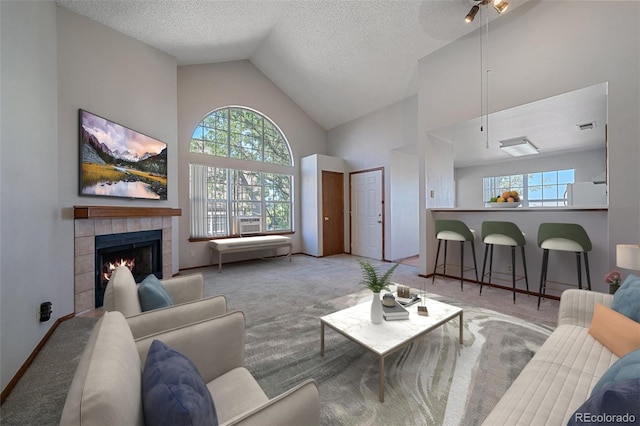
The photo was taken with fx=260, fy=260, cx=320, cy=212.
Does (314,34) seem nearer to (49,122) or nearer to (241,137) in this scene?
(241,137)

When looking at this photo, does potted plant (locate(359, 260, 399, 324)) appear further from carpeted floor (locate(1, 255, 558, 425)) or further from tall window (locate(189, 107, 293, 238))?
tall window (locate(189, 107, 293, 238))

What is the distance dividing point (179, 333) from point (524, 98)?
404cm

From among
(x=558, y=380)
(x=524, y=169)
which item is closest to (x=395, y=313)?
(x=558, y=380)

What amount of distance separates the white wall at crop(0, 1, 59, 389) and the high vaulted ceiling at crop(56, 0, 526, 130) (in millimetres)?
1014

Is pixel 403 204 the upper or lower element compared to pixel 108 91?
lower

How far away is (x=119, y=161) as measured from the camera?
3.17 meters

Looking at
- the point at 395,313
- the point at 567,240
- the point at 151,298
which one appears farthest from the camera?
the point at 567,240

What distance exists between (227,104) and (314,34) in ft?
6.87

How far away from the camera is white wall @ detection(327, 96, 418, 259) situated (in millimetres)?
4949

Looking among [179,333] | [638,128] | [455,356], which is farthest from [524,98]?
[179,333]

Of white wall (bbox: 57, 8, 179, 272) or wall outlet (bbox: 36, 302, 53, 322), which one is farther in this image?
white wall (bbox: 57, 8, 179, 272)

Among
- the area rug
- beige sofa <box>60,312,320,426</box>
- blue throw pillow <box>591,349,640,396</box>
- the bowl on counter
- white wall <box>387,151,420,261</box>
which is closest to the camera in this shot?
beige sofa <box>60,312,320,426</box>

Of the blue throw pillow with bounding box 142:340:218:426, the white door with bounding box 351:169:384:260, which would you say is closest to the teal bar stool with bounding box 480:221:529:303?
the white door with bounding box 351:169:384:260

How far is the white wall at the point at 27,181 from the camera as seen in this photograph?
163 centimetres
